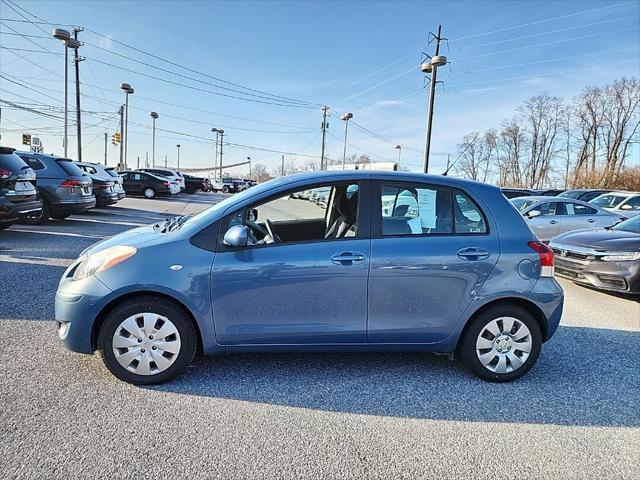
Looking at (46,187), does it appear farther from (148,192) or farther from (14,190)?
(148,192)

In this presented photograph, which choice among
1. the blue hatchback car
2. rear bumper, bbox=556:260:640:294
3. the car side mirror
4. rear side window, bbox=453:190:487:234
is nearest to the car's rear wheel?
the blue hatchback car

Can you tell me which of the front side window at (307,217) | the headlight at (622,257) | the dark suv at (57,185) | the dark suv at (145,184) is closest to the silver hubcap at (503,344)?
the front side window at (307,217)

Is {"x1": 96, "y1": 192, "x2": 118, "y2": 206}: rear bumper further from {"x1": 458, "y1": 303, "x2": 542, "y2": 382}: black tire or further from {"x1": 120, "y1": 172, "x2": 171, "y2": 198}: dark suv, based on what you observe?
{"x1": 458, "y1": 303, "x2": 542, "y2": 382}: black tire

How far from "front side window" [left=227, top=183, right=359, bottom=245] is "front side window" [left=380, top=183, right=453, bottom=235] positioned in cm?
25

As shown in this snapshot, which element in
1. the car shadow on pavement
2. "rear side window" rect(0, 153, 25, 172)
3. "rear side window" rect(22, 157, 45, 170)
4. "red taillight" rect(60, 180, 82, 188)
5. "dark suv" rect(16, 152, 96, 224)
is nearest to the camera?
the car shadow on pavement

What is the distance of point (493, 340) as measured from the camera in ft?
11.2

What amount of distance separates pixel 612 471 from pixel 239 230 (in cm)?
271

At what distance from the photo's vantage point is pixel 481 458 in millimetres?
2525

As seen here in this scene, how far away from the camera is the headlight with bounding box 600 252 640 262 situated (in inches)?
231

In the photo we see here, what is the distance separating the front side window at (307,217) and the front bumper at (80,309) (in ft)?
3.43

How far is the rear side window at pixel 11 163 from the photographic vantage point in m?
7.50

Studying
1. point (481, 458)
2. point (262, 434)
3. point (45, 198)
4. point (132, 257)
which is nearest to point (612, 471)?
point (481, 458)

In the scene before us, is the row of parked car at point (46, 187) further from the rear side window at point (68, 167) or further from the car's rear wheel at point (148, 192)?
the car's rear wheel at point (148, 192)

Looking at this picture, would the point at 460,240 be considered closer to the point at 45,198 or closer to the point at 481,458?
the point at 481,458
